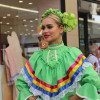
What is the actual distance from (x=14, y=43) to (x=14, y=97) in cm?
109

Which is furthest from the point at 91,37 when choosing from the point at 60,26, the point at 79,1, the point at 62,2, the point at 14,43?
the point at 60,26

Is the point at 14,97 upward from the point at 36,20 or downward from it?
downward

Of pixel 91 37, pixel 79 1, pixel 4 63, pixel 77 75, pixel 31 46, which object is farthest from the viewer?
pixel 91 37

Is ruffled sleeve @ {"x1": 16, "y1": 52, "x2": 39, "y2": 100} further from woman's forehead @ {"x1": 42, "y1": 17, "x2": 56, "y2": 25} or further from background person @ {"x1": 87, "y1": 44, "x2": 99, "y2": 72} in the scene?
Result: background person @ {"x1": 87, "y1": 44, "x2": 99, "y2": 72}

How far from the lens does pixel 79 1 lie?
7.18m

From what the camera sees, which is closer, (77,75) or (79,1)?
(77,75)

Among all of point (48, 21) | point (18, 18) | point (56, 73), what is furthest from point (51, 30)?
point (18, 18)

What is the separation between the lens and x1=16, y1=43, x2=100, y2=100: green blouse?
2536 mm

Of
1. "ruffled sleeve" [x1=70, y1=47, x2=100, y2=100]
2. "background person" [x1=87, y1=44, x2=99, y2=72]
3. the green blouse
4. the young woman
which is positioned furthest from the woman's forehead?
"background person" [x1=87, y1=44, x2=99, y2=72]

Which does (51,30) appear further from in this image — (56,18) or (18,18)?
(18,18)

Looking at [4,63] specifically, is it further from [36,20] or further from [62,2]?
[62,2]

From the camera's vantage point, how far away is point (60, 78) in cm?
262

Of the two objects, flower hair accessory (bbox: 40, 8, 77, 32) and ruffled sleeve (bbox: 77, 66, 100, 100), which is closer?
ruffled sleeve (bbox: 77, 66, 100, 100)

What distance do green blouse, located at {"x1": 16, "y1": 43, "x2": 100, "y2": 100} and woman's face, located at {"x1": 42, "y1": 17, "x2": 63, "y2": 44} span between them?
0.47 feet
